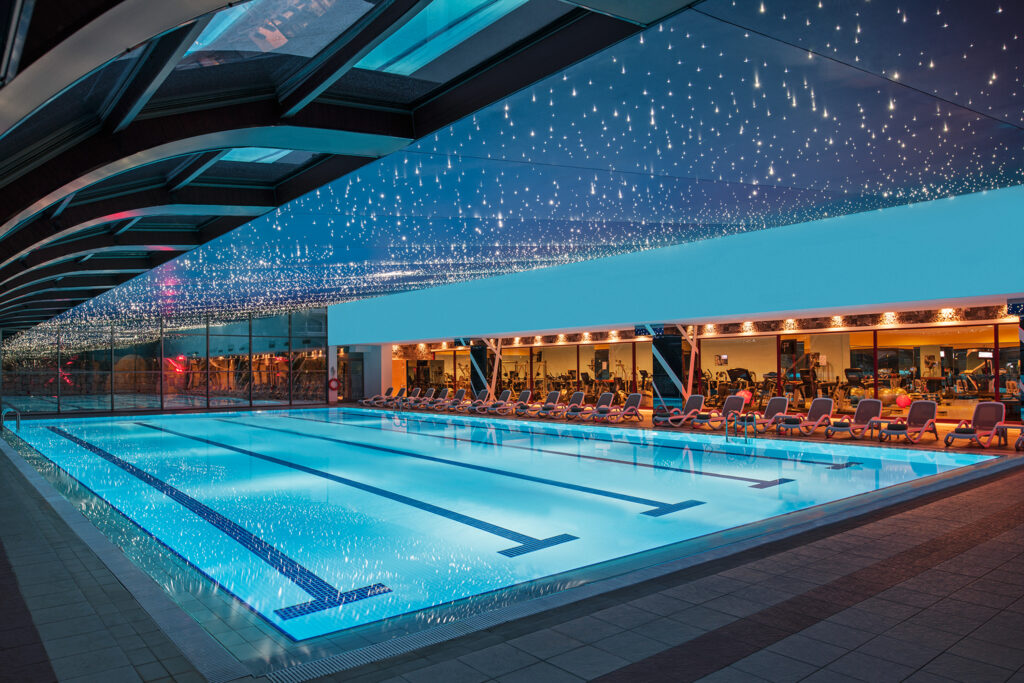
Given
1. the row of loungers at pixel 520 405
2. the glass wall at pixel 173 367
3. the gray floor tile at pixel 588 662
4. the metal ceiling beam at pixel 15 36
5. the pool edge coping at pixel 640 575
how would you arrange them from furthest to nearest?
the glass wall at pixel 173 367 < the row of loungers at pixel 520 405 < the pool edge coping at pixel 640 575 < the gray floor tile at pixel 588 662 < the metal ceiling beam at pixel 15 36

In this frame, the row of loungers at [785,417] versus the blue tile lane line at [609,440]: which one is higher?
the row of loungers at [785,417]

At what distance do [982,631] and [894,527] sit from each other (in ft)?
8.09

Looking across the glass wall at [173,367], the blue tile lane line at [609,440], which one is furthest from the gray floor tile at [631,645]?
the glass wall at [173,367]

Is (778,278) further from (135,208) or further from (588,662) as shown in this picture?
(588,662)

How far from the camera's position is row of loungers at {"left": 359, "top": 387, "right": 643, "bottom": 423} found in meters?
18.8

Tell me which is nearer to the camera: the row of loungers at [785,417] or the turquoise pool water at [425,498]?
the turquoise pool water at [425,498]

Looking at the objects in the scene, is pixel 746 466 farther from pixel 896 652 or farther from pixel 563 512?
pixel 896 652

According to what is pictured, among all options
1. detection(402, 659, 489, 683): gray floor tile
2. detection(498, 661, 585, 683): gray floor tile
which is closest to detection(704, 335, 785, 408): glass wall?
detection(498, 661, 585, 683): gray floor tile

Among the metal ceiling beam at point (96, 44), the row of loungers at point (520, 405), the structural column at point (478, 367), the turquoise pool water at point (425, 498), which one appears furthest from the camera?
the structural column at point (478, 367)

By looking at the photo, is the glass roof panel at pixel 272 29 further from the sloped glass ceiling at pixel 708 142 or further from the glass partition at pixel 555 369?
the glass partition at pixel 555 369

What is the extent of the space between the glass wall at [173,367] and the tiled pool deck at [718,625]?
906 inches

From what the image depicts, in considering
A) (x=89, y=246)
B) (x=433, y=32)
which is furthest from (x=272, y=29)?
(x=89, y=246)

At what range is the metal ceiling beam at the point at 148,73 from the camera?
9.83 ft

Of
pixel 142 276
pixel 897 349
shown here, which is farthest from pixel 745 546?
pixel 897 349
